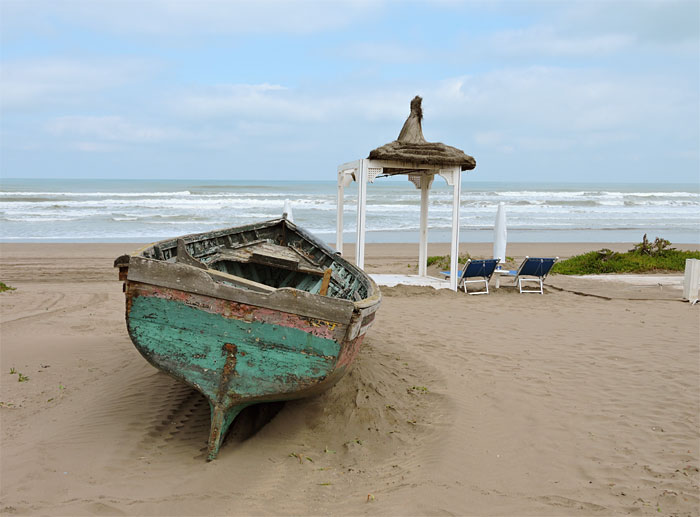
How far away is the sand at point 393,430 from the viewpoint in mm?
3756

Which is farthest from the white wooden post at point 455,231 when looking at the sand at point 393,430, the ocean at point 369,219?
the ocean at point 369,219

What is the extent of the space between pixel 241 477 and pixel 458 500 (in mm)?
1473

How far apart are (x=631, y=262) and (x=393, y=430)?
1096cm

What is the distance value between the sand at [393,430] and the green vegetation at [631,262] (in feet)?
18.9

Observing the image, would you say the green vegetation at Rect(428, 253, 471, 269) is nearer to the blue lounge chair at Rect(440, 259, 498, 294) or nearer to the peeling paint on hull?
the blue lounge chair at Rect(440, 259, 498, 294)

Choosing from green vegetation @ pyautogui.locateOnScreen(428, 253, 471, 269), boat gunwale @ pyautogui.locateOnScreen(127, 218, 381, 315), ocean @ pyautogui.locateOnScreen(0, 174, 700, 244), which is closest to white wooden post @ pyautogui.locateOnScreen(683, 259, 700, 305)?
green vegetation @ pyautogui.locateOnScreen(428, 253, 471, 269)

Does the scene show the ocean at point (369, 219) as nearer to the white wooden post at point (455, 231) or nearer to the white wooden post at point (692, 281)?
the white wooden post at point (455, 231)

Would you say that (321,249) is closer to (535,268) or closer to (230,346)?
(230,346)

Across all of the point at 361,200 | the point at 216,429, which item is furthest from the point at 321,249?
the point at 216,429

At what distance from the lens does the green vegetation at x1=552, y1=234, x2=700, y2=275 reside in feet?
44.4

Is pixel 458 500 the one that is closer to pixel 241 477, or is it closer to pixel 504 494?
pixel 504 494

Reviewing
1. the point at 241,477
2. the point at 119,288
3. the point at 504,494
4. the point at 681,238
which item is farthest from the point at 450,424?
the point at 681,238

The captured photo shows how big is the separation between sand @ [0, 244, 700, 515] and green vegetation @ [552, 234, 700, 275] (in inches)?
227

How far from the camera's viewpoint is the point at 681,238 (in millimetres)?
25578
